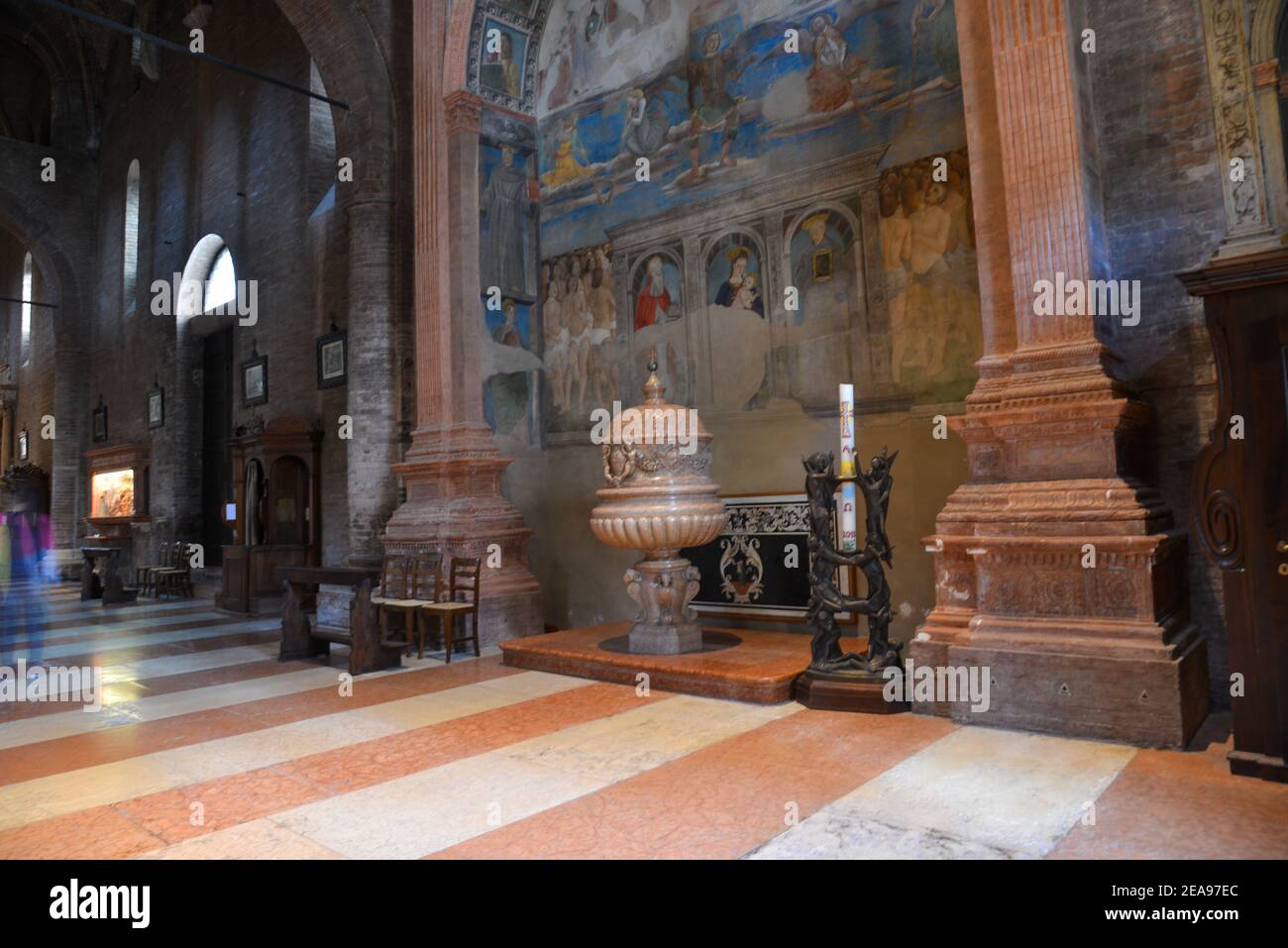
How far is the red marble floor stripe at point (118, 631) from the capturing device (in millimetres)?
8461

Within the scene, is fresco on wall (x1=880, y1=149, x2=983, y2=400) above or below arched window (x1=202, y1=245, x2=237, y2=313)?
below

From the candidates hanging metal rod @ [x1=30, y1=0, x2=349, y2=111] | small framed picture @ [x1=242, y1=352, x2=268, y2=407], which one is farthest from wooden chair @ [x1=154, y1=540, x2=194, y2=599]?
hanging metal rod @ [x1=30, y1=0, x2=349, y2=111]

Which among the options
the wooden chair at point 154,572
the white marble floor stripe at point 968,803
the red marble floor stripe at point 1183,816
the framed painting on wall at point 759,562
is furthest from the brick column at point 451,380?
the wooden chair at point 154,572

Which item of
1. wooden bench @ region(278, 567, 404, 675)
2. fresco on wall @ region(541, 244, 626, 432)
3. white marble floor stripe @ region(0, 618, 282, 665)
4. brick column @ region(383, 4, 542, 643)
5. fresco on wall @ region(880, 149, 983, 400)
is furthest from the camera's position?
fresco on wall @ region(541, 244, 626, 432)

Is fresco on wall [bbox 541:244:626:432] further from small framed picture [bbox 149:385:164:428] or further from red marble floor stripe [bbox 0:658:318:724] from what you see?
small framed picture [bbox 149:385:164:428]

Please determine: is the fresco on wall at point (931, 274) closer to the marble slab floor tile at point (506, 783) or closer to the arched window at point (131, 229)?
the marble slab floor tile at point (506, 783)

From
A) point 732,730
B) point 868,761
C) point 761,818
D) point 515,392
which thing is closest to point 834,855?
point 761,818

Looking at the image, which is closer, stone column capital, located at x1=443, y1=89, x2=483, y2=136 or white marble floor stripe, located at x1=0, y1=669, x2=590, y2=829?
white marble floor stripe, located at x1=0, y1=669, x2=590, y2=829

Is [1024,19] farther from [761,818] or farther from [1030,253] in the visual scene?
[761,818]

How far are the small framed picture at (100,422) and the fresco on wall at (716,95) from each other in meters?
15.1

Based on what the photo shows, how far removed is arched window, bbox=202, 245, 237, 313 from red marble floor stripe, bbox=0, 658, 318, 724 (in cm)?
1029

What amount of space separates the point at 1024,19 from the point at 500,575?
219 inches

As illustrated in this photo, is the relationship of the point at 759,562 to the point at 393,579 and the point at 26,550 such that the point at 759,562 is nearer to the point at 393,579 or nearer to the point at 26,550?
the point at 393,579

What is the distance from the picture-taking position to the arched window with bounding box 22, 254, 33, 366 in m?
23.0
